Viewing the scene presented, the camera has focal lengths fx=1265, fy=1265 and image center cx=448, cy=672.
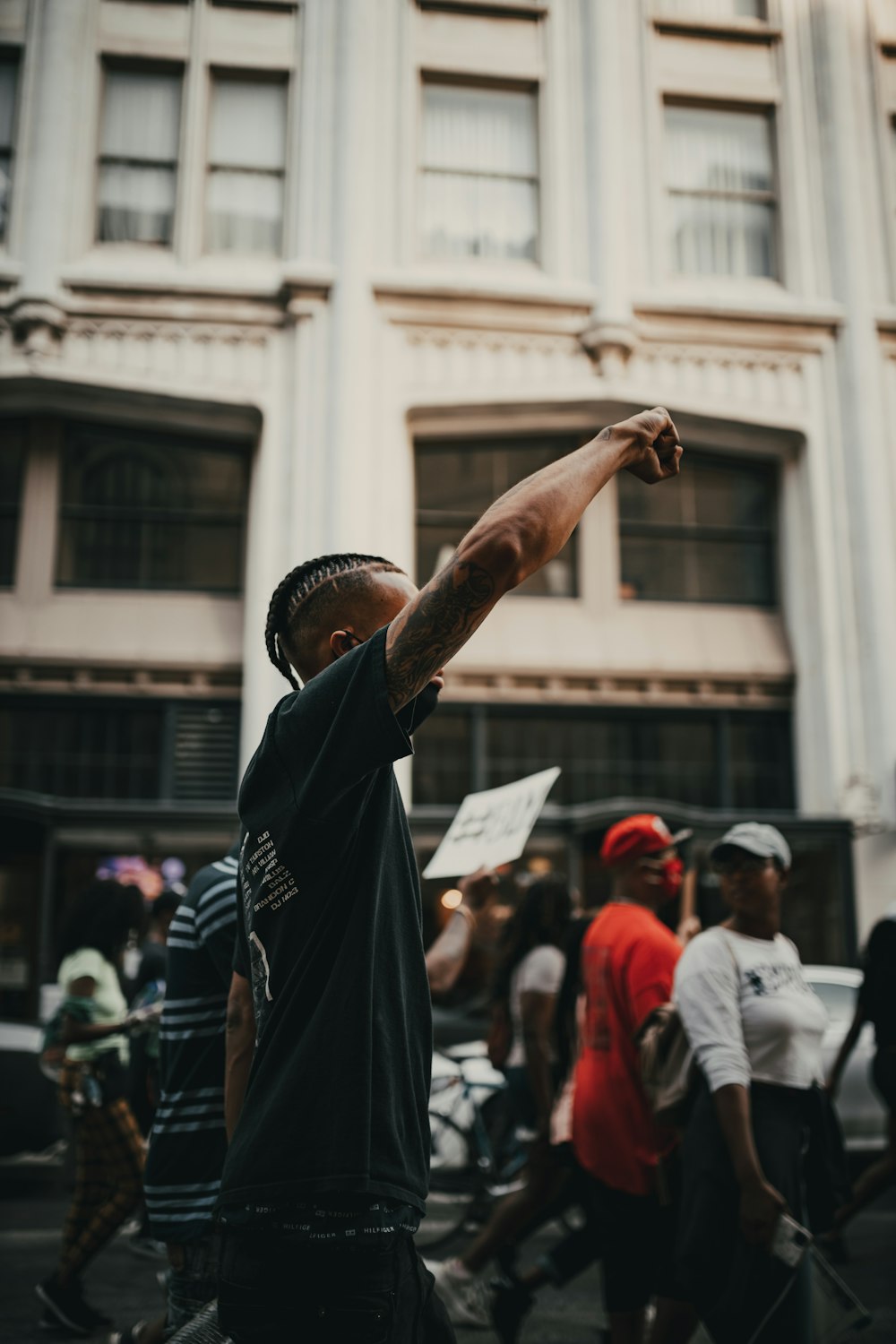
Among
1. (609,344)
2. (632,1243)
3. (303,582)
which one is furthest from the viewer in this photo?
(609,344)

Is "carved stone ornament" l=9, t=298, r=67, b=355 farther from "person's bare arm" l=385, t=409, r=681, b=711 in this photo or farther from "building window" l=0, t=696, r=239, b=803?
"person's bare arm" l=385, t=409, r=681, b=711

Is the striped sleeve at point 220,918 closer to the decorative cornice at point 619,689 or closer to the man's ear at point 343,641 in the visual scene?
the man's ear at point 343,641

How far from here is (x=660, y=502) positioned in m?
16.0

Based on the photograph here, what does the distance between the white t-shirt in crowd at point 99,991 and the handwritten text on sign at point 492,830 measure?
2.37 meters

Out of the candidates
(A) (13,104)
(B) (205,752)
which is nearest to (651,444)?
(B) (205,752)

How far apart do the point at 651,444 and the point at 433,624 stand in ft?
1.88

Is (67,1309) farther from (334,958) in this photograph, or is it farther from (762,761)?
(762,761)

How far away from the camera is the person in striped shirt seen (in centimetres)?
318

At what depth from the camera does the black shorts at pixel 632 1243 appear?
4.33m

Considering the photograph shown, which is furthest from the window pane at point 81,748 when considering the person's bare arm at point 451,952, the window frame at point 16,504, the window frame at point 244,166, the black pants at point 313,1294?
the black pants at point 313,1294

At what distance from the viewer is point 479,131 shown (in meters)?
16.2

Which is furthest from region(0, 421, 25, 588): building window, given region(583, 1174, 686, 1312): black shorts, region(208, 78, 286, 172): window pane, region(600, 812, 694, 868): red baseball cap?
region(583, 1174, 686, 1312): black shorts

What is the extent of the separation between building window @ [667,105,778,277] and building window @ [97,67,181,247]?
6383mm

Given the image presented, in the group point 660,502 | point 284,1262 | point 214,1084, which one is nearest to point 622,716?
point 660,502
